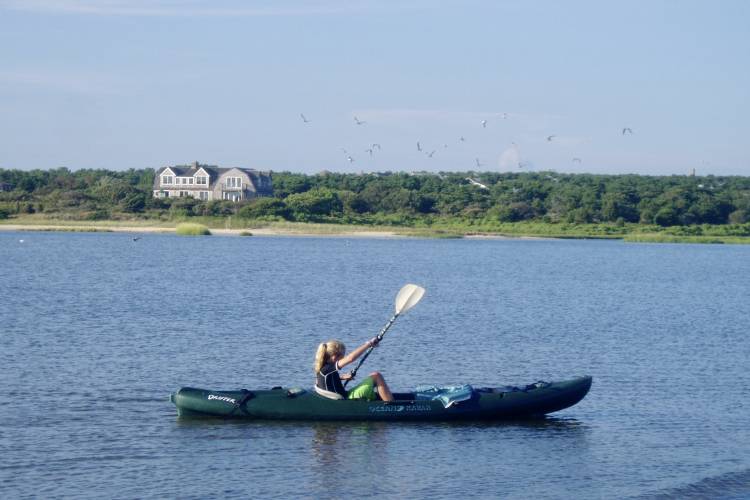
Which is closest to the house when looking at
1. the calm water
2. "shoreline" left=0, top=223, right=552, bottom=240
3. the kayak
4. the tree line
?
the tree line

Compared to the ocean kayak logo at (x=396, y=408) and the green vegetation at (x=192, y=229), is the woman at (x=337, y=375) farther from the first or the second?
the green vegetation at (x=192, y=229)

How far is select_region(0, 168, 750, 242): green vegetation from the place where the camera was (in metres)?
102

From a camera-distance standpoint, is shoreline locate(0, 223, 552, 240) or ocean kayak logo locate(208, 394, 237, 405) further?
shoreline locate(0, 223, 552, 240)

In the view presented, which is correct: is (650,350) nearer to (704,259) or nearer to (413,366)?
(413,366)

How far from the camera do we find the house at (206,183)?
115375 mm

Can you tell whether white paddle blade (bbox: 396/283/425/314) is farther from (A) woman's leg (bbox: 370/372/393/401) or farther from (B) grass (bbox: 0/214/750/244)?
(B) grass (bbox: 0/214/750/244)

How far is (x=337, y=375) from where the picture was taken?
18688 millimetres

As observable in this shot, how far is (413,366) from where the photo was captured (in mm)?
24938

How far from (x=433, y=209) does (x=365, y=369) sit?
8982 centimetres

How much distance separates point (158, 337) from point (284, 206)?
240 feet

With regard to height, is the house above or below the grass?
above

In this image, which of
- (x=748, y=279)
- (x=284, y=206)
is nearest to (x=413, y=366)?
(x=748, y=279)

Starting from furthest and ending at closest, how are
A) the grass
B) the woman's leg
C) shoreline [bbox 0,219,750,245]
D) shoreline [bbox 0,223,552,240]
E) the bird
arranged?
the bird, the grass, shoreline [bbox 0,219,750,245], shoreline [bbox 0,223,552,240], the woman's leg

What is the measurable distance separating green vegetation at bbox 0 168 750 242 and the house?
2.48 metres
